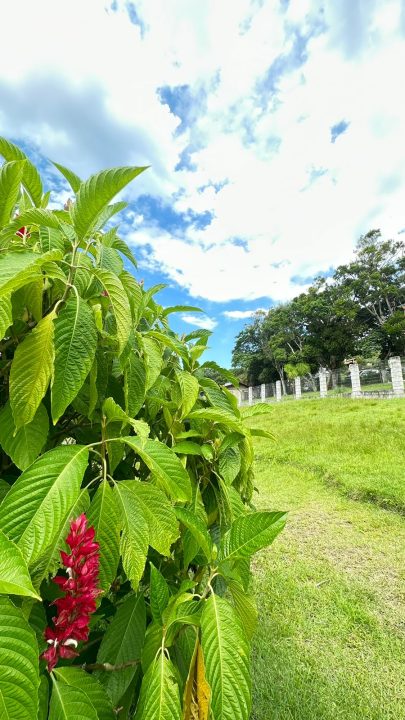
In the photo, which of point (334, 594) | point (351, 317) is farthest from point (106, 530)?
point (351, 317)

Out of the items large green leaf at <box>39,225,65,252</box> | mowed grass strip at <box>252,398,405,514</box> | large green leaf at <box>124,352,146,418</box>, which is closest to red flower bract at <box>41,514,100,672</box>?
large green leaf at <box>124,352,146,418</box>

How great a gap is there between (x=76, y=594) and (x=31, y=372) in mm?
332

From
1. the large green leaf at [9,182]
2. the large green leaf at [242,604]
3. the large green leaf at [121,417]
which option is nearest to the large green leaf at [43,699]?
the large green leaf at [121,417]

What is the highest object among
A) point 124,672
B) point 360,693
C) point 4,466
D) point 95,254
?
point 95,254

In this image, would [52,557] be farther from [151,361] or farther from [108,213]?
[108,213]

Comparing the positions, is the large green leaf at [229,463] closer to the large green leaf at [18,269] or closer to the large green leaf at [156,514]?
the large green leaf at [156,514]

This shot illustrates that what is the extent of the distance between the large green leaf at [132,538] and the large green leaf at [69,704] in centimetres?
14

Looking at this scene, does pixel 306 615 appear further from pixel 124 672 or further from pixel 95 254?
pixel 95 254

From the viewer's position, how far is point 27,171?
2.69 feet

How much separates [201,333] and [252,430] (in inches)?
14.3

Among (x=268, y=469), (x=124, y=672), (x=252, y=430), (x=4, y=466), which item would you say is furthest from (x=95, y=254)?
(x=268, y=469)

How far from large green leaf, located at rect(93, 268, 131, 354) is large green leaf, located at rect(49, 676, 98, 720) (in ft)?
1.58

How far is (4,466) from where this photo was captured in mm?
786

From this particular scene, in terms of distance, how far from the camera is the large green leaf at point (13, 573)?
0.38 metres
